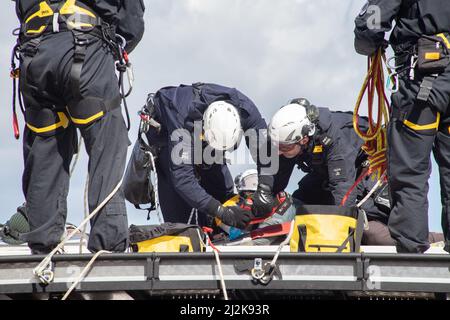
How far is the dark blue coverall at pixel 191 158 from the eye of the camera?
22.5 feet

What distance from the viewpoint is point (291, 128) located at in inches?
281

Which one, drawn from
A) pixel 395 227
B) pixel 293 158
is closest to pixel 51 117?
pixel 395 227

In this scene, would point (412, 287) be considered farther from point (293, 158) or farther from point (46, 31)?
point (293, 158)

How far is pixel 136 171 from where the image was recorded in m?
7.12

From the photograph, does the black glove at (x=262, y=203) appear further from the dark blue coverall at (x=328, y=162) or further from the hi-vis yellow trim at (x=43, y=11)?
the hi-vis yellow trim at (x=43, y=11)

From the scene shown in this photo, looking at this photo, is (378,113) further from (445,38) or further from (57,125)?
(57,125)

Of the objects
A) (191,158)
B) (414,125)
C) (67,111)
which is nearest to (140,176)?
(191,158)

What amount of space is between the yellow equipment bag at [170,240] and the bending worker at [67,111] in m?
0.33

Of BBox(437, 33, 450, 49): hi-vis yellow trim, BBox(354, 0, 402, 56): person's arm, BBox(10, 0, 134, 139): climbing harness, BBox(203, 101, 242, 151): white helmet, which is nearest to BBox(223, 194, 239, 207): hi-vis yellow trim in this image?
BBox(203, 101, 242, 151): white helmet

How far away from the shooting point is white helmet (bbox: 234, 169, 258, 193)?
298 inches

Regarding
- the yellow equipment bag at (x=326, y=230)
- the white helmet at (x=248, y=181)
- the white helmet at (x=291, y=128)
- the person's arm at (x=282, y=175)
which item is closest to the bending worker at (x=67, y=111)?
the yellow equipment bag at (x=326, y=230)

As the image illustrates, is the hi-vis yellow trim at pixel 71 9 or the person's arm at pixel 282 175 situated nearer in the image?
the hi-vis yellow trim at pixel 71 9

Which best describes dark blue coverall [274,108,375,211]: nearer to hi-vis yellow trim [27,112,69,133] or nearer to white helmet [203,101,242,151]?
white helmet [203,101,242,151]

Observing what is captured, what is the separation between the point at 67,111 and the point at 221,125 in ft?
7.03
